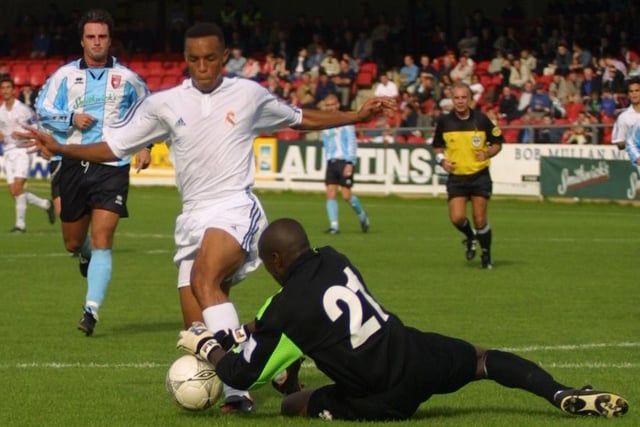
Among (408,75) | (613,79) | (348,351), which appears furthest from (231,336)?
(408,75)

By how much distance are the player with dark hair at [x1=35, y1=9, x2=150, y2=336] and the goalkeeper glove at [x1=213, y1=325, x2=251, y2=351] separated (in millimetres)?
3821

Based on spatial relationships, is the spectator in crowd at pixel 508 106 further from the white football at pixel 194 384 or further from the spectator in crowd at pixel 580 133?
the white football at pixel 194 384

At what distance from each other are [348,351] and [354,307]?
23 centimetres

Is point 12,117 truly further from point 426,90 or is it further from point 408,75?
point 408,75

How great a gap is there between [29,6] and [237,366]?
50343 millimetres

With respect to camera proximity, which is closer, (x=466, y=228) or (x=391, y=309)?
(x=391, y=309)

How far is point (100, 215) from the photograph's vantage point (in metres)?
11.8

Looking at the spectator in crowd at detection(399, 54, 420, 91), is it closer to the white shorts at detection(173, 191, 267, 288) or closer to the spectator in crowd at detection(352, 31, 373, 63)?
the spectator in crowd at detection(352, 31, 373, 63)

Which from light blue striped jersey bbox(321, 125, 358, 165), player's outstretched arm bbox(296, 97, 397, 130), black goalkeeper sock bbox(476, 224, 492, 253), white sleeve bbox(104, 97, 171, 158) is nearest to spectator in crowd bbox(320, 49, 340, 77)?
light blue striped jersey bbox(321, 125, 358, 165)

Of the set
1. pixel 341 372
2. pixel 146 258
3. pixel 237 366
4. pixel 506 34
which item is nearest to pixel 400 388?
pixel 341 372

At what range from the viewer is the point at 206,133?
8531mm

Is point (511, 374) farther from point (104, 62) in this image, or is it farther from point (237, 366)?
point (104, 62)

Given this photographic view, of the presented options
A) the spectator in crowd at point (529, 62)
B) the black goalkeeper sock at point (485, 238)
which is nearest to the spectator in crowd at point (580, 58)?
the spectator in crowd at point (529, 62)

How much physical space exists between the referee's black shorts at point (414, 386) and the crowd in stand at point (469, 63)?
24.7 m
